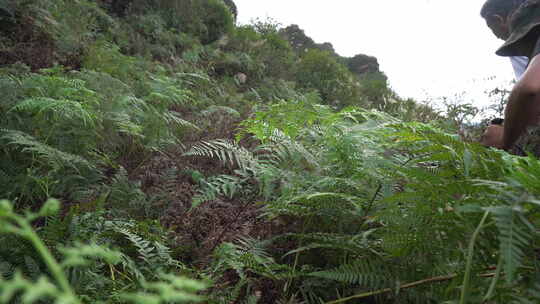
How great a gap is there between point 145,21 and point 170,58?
1595mm

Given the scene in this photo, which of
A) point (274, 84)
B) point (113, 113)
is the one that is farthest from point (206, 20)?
point (113, 113)

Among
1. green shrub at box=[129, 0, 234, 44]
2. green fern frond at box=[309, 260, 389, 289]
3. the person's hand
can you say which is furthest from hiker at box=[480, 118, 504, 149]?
green shrub at box=[129, 0, 234, 44]

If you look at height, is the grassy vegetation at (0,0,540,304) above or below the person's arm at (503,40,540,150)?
below

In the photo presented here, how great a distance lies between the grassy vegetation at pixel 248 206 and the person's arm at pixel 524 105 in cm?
38

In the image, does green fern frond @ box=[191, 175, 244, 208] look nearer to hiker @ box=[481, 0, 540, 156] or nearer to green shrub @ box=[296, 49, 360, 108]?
hiker @ box=[481, 0, 540, 156]

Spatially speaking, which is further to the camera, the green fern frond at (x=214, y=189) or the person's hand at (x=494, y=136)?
the person's hand at (x=494, y=136)

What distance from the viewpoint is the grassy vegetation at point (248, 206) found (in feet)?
2.86

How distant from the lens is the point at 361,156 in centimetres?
145

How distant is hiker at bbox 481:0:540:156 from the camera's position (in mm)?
1795

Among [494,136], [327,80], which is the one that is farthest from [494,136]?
[327,80]

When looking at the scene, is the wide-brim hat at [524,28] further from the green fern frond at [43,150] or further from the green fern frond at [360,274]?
the green fern frond at [43,150]

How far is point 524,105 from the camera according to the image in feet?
5.94

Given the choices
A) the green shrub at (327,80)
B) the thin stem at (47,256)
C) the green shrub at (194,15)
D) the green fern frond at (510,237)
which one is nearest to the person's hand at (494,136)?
Result: the green fern frond at (510,237)

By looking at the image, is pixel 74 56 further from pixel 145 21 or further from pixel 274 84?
pixel 274 84
